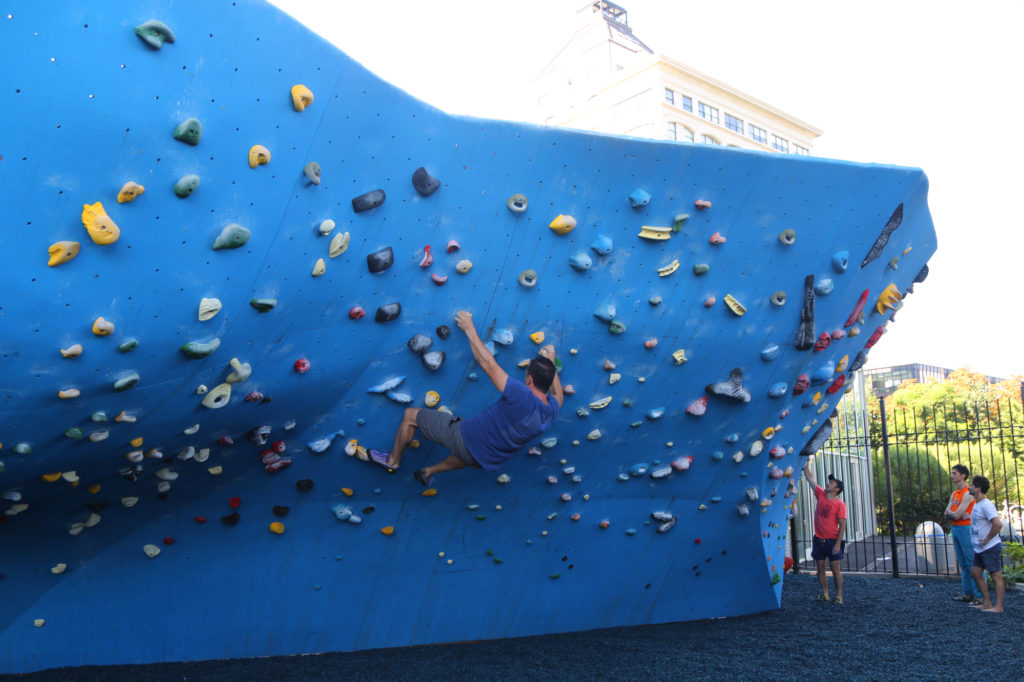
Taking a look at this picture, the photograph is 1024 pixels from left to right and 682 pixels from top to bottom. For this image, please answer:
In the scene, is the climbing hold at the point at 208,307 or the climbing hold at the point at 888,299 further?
the climbing hold at the point at 888,299

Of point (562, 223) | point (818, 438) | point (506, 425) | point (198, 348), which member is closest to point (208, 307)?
point (198, 348)

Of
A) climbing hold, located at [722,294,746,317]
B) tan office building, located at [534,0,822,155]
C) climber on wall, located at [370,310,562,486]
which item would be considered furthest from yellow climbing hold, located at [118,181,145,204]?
tan office building, located at [534,0,822,155]

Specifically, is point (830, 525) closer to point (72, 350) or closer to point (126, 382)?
point (126, 382)

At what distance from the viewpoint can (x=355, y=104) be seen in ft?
12.6

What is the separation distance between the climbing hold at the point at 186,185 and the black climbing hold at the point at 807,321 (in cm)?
413

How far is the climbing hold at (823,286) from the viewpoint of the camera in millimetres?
5555

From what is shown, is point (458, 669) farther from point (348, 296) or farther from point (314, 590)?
point (348, 296)

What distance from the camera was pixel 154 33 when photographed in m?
3.13

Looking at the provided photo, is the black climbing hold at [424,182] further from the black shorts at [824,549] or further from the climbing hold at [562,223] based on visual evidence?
the black shorts at [824,549]

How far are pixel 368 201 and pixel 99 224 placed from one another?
1.32 meters

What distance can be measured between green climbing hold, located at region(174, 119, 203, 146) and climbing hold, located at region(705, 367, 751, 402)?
12.7ft

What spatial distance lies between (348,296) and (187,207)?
Answer: 1.08 meters

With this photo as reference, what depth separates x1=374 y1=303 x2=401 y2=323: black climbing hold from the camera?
4.50 meters

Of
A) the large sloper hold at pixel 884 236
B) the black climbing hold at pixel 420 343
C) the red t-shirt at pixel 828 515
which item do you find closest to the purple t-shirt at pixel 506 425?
the black climbing hold at pixel 420 343
